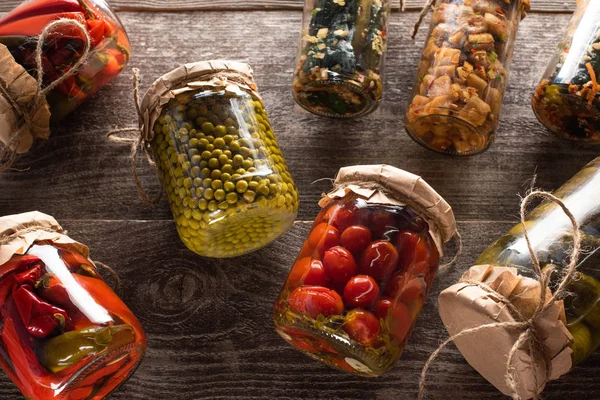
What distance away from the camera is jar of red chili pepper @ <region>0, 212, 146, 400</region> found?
958mm

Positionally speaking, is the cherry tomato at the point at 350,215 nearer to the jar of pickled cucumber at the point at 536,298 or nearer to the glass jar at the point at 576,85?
the jar of pickled cucumber at the point at 536,298

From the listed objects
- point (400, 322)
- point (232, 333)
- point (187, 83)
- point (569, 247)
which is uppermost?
point (187, 83)

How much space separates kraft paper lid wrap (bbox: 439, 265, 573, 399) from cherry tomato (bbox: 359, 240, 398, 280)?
9cm

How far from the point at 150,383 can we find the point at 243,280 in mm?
224

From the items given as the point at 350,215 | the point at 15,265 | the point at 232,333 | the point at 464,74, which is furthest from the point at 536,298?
the point at 15,265

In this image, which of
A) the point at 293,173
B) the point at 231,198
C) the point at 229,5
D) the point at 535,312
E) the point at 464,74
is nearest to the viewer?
the point at 535,312

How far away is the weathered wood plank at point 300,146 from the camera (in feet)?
4.12

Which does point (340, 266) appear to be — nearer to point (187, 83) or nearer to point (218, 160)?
point (218, 160)

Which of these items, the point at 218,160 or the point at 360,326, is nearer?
the point at 360,326

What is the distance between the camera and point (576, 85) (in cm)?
115

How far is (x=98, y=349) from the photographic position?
97 centimetres

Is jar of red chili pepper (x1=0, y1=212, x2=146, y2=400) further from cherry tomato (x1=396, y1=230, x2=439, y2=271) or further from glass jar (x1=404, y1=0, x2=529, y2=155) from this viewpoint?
glass jar (x1=404, y1=0, x2=529, y2=155)

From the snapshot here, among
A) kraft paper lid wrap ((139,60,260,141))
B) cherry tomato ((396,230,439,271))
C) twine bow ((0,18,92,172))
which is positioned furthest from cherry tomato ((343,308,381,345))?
twine bow ((0,18,92,172))

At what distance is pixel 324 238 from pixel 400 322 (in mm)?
164
